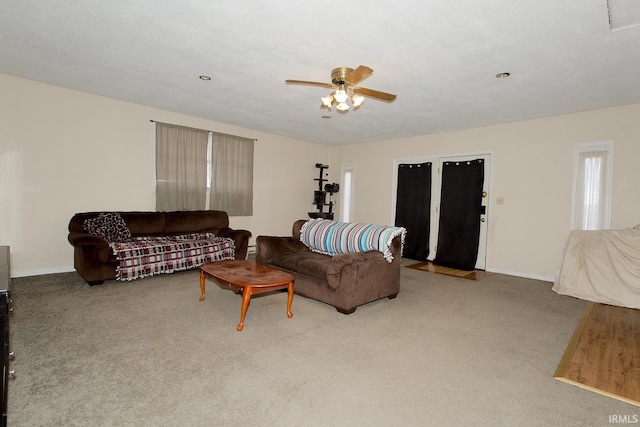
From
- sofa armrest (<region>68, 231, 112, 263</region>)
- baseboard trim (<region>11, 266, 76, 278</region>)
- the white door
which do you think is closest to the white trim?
the white door

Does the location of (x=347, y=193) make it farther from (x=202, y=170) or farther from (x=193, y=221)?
(x=193, y=221)

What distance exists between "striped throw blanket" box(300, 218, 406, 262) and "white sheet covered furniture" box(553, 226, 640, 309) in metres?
2.34

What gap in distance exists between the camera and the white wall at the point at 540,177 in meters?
4.22

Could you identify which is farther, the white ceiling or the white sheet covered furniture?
the white sheet covered furniture

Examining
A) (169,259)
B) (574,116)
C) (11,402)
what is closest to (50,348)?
(11,402)

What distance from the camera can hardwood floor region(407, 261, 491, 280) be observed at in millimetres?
5102

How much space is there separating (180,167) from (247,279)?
11.0 feet

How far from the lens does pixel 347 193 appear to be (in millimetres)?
7758

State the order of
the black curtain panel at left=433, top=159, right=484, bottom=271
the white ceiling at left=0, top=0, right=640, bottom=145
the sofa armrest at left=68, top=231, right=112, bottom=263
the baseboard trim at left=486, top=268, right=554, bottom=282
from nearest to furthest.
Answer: the white ceiling at left=0, top=0, right=640, bottom=145 < the sofa armrest at left=68, top=231, right=112, bottom=263 < the baseboard trim at left=486, top=268, right=554, bottom=282 < the black curtain panel at left=433, top=159, right=484, bottom=271

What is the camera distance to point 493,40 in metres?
Result: 2.65

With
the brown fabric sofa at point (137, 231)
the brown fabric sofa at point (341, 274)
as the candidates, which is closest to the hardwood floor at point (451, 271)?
the brown fabric sofa at point (341, 274)

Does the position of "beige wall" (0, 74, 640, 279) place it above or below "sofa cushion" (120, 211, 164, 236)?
above

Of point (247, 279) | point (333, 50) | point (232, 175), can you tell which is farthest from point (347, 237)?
point (232, 175)

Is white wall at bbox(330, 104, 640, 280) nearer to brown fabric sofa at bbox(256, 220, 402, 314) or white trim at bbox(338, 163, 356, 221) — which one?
white trim at bbox(338, 163, 356, 221)
